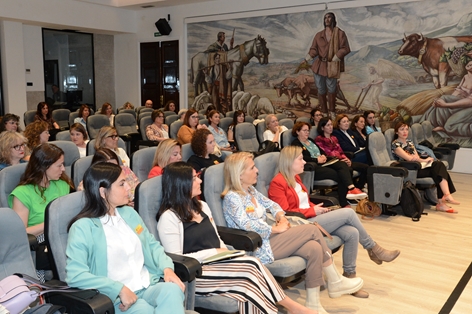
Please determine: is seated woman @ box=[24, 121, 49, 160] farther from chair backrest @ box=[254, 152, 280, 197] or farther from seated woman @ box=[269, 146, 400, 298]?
seated woman @ box=[269, 146, 400, 298]

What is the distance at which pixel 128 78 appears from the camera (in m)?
14.1

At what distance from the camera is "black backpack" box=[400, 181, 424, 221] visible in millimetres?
5762

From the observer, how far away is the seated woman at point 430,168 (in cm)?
627

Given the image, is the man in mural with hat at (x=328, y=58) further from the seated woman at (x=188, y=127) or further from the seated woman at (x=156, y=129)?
the seated woman at (x=188, y=127)

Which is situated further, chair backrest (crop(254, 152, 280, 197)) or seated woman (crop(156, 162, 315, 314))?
chair backrest (crop(254, 152, 280, 197))

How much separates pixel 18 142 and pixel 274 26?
812cm

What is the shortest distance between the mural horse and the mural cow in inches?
133

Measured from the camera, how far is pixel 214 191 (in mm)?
3500

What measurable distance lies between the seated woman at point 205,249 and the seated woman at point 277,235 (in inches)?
10.6

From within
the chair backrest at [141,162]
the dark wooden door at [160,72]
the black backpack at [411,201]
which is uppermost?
the dark wooden door at [160,72]

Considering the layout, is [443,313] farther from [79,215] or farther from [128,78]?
[128,78]

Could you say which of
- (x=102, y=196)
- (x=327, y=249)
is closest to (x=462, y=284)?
(x=327, y=249)

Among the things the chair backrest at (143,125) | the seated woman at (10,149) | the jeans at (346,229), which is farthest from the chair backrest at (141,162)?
the chair backrest at (143,125)

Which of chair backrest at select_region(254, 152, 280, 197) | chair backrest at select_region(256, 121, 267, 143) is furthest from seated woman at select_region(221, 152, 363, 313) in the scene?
chair backrest at select_region(256, 121, 267, 143)
